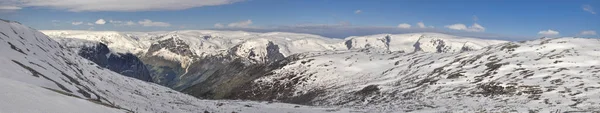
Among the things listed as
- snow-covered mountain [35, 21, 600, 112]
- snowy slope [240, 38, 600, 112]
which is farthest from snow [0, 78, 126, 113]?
snowy slope [240, 38, 600, 112]

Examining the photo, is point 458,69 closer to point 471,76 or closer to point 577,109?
point 471,76

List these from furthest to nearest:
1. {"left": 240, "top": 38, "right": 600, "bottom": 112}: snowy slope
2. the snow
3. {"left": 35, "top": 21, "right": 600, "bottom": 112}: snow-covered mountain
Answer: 1. {"left": 35, "top": 21, "right": 600, "bottom": 112}: snow-covered mountain
2. {"left": 240, "top": 38, "right": 600, "bottom": 112}: snowy slope
3. the snow

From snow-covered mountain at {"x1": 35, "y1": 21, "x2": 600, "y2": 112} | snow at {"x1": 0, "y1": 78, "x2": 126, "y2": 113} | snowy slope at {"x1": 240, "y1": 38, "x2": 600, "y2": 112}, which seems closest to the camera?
snow at {"x1": 0, "y1": 78, "x2": 126, "y2": 113}

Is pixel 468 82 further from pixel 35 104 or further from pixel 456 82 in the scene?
pixel 35 104

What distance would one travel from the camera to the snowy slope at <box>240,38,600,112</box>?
48.7 metres

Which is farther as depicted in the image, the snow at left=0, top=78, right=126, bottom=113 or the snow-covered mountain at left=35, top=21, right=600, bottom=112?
the snow-covered mountain at left=35, top=21, right=600, bottom=112

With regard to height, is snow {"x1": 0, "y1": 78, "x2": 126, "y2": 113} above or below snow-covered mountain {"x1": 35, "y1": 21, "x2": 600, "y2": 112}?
above

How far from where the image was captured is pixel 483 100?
5456 centimetres

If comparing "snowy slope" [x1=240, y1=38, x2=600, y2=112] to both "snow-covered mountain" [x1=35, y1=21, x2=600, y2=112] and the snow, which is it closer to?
"snow-covered mountain" [x1=35, y1=21, x2=600, y2=112]

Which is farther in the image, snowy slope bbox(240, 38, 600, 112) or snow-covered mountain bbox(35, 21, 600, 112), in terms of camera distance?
snow-covered mountain bbox(35, 21, 600, 112)

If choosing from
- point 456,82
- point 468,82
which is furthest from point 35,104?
point 456,82

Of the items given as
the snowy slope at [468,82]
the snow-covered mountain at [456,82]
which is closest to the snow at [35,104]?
the snow-covered mountain at [456,82]

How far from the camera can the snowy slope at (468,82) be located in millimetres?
48656

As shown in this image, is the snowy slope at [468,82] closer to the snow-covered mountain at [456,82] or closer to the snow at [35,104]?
the snow-covered mountain at [456,82]
